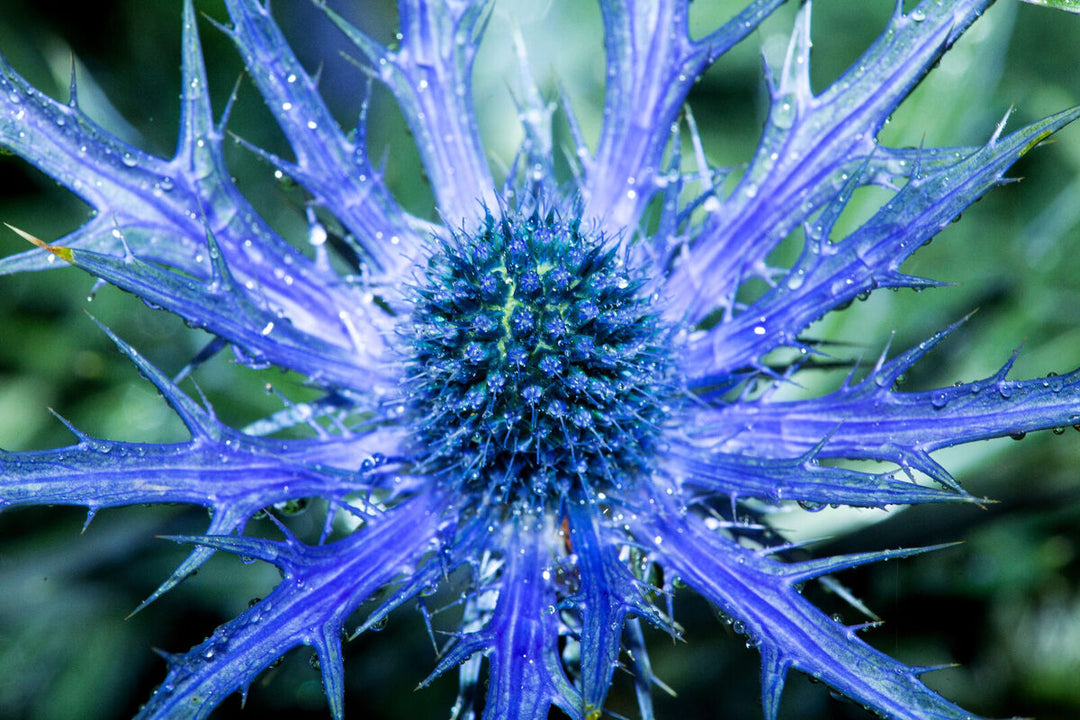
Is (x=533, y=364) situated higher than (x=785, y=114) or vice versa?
(x=785, y=114)

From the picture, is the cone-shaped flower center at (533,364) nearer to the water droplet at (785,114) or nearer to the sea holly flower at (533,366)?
the sea holly flower at (533,366)

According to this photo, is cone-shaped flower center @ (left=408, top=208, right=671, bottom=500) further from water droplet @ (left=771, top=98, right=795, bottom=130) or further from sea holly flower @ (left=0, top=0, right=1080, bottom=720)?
water droplet @ (left=771, top=98, right=795, bottom=130)

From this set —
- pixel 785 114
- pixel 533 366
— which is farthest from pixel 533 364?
pixel 785 114

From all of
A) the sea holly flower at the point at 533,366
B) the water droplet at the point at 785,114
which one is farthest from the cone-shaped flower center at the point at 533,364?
the water droplet at the point at 785,114

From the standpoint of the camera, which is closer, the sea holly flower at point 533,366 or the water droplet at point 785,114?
the sea holly flower at point 533,366

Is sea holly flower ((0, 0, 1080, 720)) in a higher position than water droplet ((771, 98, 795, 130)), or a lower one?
lower

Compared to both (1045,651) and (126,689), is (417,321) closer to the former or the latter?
(126,689)

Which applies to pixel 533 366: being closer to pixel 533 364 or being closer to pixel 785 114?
pixel 533 364

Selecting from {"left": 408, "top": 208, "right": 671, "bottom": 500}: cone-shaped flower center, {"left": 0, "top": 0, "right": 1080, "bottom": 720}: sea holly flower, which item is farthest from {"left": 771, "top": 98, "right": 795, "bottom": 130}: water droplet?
{"left": 408, "top": 208, "right": 671, "bottom": 500}: cone-shaped flower center
